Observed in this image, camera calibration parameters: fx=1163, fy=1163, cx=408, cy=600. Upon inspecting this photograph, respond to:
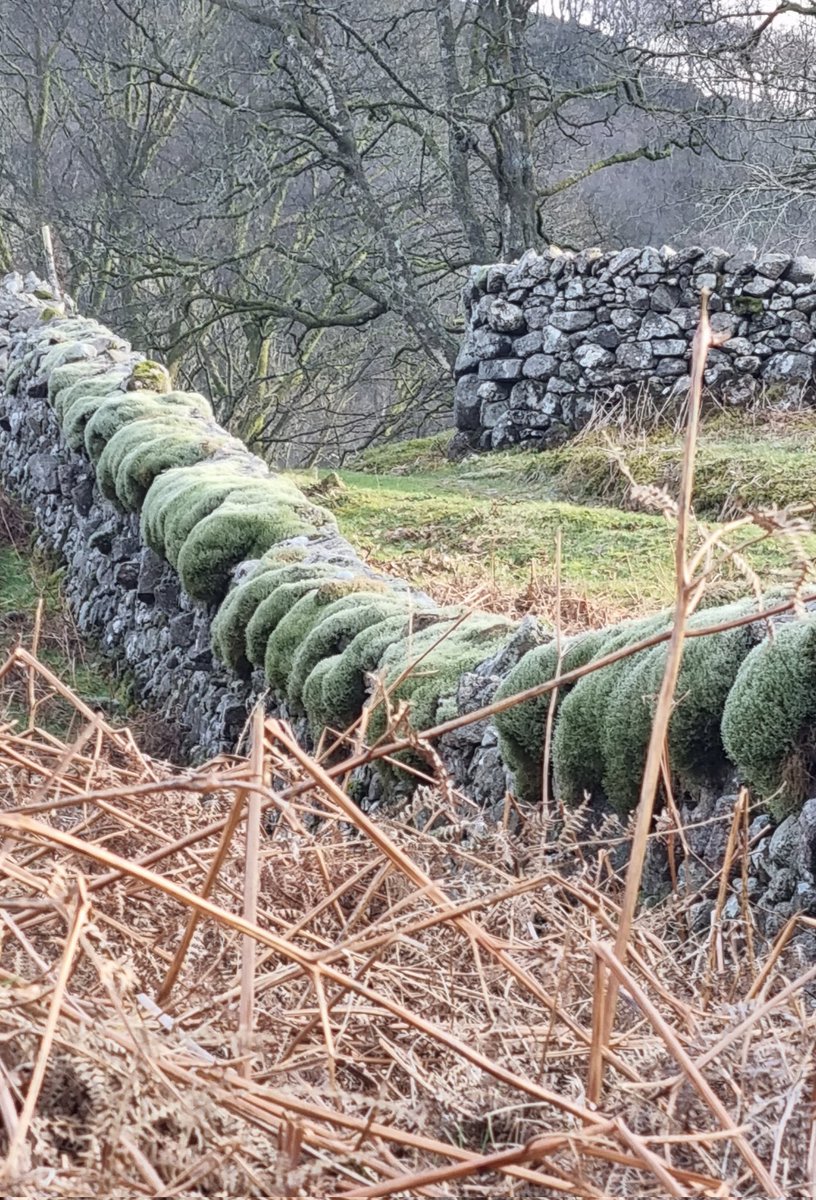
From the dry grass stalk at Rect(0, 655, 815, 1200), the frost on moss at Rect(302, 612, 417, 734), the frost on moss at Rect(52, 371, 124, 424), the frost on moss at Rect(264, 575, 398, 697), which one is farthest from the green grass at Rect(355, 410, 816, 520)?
the dry grass stalk at Rect(0, 655, 815, 1200)

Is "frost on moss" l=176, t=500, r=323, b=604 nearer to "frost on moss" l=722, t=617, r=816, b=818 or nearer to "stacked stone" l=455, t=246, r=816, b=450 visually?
"frost on moss" l=722, t=617, r=816, b=818

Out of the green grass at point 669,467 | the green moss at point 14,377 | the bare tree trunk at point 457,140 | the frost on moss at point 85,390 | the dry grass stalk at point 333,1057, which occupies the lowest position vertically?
the dry grass stalk at point 333,1057

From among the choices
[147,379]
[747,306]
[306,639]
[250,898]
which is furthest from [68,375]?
[250,898]

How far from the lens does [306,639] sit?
4.28 metres

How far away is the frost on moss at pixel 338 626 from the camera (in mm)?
4082

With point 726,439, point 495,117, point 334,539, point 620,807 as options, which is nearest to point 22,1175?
point 620,807

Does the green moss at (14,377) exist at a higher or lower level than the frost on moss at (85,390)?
higher

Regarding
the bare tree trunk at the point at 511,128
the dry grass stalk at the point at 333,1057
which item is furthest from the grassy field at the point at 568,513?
the bare tree trunk at the point at 511,128

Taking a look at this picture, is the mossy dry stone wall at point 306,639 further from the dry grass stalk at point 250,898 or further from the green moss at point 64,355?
the dry grass stalk at point 250,898

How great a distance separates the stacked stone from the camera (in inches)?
414

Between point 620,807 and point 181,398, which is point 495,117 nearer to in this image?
point 181,398

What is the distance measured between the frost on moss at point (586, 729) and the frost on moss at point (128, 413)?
16.5 feet

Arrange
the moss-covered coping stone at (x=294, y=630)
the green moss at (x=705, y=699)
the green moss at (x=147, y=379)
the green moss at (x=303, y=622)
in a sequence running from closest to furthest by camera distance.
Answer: the moss-covered coping stone at (x=294, y=630) → the green moss at (x=705, y=699) → the green moss at (x=303, y=622) → the green moss at (x=147, y=379)

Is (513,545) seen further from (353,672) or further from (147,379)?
(353,672)
